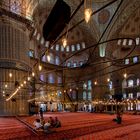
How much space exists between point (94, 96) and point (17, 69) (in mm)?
14459

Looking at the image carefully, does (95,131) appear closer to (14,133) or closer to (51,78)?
(14,133)

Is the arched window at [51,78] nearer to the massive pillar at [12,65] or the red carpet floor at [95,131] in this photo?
the massive pillar at [12,65]

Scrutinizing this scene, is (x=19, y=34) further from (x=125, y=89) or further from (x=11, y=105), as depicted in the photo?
(x=125, y=89)

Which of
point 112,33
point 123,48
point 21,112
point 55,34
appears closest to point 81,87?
point 123,48

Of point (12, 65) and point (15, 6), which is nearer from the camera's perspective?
point (12, 65)

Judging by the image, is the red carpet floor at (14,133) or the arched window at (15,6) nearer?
the red carpet floor at (14,133)

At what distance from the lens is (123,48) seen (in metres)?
42.6

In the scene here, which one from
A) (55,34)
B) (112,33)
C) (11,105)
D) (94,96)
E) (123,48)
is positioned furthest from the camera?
(123,48)

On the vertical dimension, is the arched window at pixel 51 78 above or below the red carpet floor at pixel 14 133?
above

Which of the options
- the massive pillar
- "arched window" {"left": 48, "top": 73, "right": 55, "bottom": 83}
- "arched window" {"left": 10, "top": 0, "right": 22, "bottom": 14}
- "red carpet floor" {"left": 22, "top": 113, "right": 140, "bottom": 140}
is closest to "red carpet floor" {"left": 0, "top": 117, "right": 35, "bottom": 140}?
"red carpet floor" {"left": 22, "top": 113, "right": 140, "bottom": 140}

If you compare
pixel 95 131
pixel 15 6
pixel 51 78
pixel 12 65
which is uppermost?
pixel 15 6

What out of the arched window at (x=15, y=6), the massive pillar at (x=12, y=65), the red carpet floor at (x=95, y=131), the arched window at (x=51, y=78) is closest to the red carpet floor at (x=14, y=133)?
the red carpet floor at (x=95, y=131)

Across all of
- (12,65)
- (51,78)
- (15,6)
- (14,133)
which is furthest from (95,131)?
(51,78)

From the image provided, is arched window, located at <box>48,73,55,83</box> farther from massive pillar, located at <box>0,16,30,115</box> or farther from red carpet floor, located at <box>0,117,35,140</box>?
red carpet floor, located at <box>0,117,35,140</box>
